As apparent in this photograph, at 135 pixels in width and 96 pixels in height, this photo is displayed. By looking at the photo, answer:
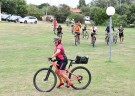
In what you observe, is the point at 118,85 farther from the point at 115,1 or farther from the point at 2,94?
the point at 115,1

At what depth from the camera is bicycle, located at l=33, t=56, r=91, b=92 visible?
11188 millimetres

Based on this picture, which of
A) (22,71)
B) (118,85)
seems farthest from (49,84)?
(22,71)

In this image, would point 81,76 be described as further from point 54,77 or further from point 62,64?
point 54,77

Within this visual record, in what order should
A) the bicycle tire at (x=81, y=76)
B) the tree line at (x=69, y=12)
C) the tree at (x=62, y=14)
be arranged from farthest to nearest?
the tree at (x=62, y=14)
the tree line at (x=69, y=12)
the bicycle tire at (x=81, y=76)

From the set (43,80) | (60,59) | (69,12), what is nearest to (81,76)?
(60,59)

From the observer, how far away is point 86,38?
36.5 metres

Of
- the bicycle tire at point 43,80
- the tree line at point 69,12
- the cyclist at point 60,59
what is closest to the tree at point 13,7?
the tree line at point 69,12

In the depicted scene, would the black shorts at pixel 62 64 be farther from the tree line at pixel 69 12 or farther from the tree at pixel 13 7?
the tree at pixel 13 7

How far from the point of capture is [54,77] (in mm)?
11156

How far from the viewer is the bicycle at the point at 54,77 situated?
11188 millimetres

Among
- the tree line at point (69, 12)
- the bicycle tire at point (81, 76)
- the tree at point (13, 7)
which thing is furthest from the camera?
the tree at point (13, 7)

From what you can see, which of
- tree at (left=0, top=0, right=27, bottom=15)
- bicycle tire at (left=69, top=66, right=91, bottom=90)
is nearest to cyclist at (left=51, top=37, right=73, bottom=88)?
bicycle tire at (left=69, top=66, right=91, bottom=90)

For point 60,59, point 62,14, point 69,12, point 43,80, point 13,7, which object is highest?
point 13,7

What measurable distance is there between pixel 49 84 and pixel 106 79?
279 centimetres
